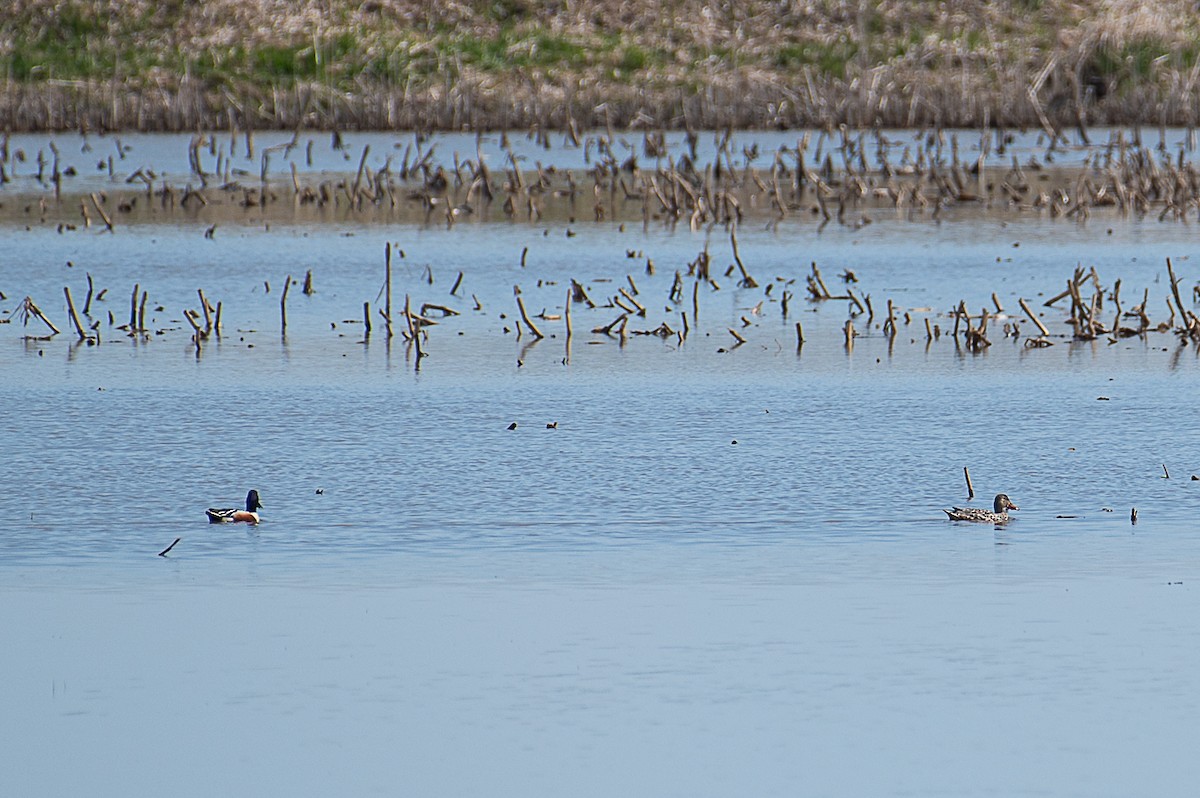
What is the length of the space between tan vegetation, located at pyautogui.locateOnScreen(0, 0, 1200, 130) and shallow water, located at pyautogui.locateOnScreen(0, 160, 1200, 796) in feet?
66.5

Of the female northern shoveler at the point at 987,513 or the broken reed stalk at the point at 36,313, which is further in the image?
the broken reed stalk at the point at 36,313

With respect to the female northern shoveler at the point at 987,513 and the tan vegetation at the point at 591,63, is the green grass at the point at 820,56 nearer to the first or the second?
the tan vegetation at the point at 591,63

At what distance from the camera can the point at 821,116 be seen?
110 ft

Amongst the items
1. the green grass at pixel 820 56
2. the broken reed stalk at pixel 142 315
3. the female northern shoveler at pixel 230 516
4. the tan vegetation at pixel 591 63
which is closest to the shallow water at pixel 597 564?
the female northern shoveler at pixel 230 516

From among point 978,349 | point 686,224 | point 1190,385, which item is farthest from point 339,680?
point 686,224

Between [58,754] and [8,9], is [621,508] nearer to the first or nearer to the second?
[58,754]

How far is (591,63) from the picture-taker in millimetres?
42031

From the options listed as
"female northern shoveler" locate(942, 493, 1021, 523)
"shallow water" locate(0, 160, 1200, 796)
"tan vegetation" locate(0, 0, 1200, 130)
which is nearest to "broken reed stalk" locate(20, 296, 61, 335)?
"shallow water" locate(0, 160, 1200, 796)

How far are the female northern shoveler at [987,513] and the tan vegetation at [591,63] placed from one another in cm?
2380

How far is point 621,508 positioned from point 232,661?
2.57 metres

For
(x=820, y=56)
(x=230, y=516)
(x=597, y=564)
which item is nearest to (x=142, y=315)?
(x=230, y=516)

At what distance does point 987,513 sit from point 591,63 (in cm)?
3404

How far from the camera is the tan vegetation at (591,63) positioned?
3528 centimetres

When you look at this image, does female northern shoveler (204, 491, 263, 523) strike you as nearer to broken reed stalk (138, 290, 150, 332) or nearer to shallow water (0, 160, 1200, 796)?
shallow water (0, 160, 1200, 796)
